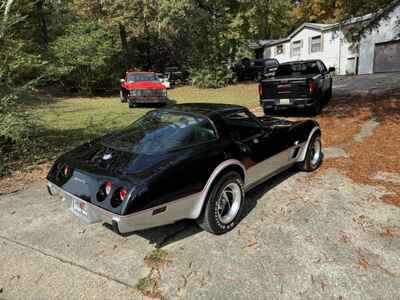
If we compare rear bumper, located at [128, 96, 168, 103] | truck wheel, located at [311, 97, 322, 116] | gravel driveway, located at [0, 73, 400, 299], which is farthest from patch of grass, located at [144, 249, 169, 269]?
rear bumper, located at [128, 96, 168, 103]

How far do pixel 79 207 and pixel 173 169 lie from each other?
3.24 ft

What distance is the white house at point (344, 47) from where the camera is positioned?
19.0 m

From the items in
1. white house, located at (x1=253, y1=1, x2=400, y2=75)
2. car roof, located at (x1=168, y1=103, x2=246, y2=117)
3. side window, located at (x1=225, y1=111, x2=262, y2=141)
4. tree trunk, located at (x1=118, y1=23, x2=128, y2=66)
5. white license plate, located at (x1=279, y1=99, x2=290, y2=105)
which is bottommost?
white license plate, located at (x1=279, y1=99, x2=290, y2=105)

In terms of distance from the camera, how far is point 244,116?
393 cm

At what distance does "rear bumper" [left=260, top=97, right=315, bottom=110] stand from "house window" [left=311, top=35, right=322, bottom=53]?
17.0 m

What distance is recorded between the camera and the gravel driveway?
2465 mm

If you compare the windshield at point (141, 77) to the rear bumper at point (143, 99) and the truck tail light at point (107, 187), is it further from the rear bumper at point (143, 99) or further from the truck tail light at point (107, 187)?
the truck tail light at point (107, 187)

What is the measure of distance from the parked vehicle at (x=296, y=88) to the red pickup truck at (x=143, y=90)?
5.13 m

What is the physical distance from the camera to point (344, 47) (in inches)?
848

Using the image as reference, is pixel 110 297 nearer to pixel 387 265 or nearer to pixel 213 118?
pixel 213 118

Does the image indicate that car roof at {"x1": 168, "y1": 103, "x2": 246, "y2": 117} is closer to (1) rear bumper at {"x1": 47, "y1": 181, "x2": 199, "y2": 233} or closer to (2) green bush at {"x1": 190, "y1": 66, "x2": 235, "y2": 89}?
(1) rear bumper at {"x1": 47, "y1": 181, "x2": 199, "y2": 233}

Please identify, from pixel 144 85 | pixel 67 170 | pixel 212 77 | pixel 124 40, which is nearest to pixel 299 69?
pixel 144 85

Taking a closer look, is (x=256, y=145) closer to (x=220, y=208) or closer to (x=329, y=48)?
(x=220, y=208)


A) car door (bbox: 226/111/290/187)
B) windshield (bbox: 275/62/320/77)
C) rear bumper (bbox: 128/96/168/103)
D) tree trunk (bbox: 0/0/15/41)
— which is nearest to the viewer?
car door (bbox: 226/111/290/187)
